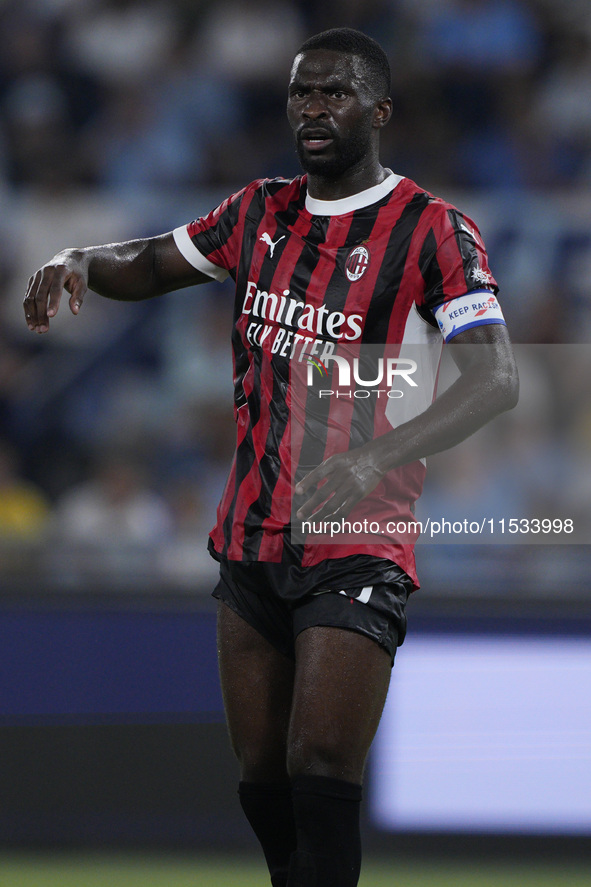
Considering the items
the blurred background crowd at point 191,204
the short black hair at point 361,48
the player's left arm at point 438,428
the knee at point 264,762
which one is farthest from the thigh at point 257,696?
the blurred background crowd at point 191,204

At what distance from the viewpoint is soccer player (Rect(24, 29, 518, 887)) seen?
7.64 ft

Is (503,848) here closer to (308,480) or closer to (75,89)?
(308,480)

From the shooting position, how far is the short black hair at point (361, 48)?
252 centimetres

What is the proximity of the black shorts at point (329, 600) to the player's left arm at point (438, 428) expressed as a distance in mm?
158

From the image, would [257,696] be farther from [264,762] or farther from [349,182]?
[349,182]

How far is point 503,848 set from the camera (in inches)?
155

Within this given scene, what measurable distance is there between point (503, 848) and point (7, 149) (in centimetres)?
410

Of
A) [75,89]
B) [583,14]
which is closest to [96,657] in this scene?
[75,89]

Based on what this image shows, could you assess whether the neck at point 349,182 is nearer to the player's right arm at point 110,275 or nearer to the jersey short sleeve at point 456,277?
the jersey short sleeve at point 456,277

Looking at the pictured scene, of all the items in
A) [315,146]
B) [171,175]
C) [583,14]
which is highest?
[583,14]

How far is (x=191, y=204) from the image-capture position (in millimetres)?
5715

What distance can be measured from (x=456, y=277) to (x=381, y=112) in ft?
1.45

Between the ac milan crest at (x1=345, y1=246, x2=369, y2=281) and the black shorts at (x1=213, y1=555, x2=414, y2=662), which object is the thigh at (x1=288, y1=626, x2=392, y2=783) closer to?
the black shorts at (x1=213, y1=555, x2=414, y2=662)

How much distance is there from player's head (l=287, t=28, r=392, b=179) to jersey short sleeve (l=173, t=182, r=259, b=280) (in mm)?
278
